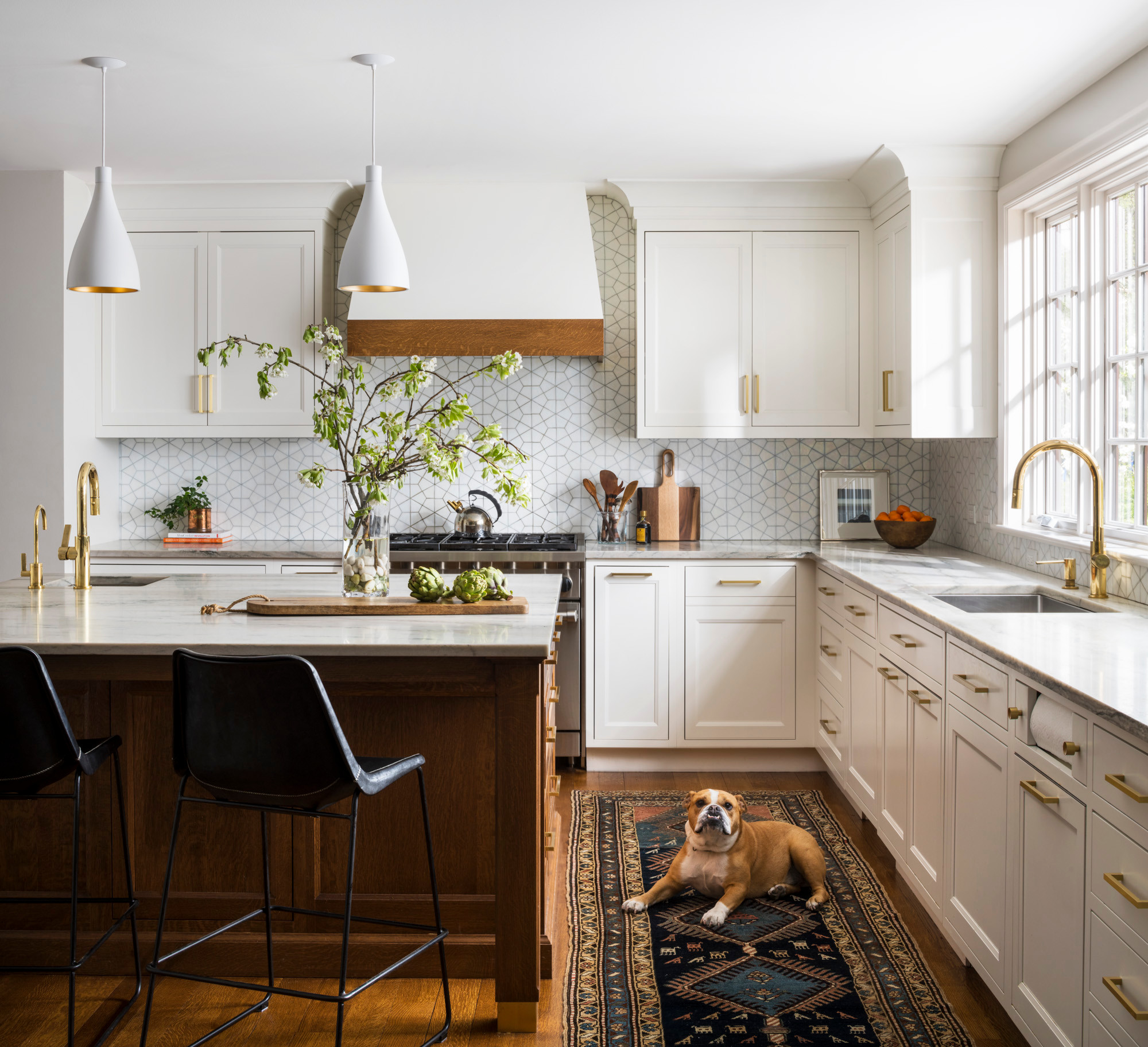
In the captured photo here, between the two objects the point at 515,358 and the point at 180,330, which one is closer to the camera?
the point at 515,358

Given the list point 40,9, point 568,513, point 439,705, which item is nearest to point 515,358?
point 439,705

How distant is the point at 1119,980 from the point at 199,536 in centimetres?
388

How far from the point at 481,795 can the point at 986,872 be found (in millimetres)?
1166

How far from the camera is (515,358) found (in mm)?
2598

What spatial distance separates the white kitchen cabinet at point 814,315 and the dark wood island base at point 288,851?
7.89 feet

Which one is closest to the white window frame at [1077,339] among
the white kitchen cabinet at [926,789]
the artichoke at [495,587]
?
the white kitchen cabinet at [926,789]

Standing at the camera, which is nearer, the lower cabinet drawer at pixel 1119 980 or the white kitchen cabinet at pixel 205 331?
the lower cabinet drawer at pixel 1119 980

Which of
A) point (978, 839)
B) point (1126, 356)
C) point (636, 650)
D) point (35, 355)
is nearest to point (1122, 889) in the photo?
point (978, 839)

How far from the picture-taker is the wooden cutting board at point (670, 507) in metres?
4.61

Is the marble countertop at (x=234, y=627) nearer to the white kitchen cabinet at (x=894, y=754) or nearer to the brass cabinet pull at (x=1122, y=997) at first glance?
the white kitchen cabinet at (x=894, y=754)

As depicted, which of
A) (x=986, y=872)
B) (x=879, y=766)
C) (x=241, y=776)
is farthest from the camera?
(x=879, y=766)

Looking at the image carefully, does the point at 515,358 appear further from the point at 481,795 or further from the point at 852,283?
the point at 852,283

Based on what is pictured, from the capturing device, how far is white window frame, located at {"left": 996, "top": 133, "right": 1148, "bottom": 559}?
300 cm

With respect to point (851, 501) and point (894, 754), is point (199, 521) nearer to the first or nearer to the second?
point (851, 501)
